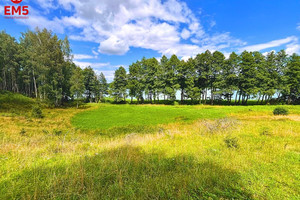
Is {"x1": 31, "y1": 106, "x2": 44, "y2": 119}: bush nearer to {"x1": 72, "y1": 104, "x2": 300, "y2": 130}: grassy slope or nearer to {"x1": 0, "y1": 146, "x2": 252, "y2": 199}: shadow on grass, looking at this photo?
{"x1": 72, "y1": 104, "x2": 300, "y2": 130}: grassy slope

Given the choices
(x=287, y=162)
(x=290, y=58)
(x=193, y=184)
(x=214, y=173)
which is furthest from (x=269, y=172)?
(x=290, y=58)

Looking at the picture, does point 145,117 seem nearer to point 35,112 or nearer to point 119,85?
point 35,112

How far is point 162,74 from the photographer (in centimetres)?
5288

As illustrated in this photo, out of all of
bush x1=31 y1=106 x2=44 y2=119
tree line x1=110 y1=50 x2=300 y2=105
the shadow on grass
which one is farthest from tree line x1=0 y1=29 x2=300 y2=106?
the shadow on grass

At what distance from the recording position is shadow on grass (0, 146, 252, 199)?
126 inches

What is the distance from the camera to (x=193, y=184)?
11.8ft

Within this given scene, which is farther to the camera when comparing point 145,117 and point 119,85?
point 119,85

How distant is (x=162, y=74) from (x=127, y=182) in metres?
51.2

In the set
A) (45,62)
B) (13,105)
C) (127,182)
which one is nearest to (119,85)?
(45,62)

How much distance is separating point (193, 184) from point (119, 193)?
6.77ft

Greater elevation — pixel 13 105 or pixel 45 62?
pixel 45 62

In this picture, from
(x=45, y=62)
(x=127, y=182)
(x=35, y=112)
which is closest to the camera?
(x=127, y=182)

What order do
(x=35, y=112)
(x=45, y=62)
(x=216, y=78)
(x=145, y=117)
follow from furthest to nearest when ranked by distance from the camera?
(x=216, y=78) → (x=45, y=62) → (x=145, y=117) → (x=35, y=112)

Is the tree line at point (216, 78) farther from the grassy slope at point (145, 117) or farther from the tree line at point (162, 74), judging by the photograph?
the grassy slope at point (145, 117)
